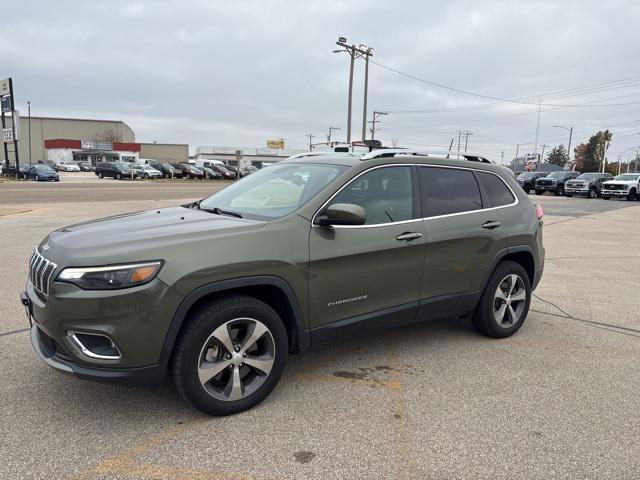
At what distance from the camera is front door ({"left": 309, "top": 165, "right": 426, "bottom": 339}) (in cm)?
345

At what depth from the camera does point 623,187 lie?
30.5 metres

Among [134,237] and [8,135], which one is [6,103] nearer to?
[8,135]

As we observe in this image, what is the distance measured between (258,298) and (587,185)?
112 ft

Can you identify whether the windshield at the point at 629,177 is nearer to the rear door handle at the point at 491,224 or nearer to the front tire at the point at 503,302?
the front tire at the point at 503,302

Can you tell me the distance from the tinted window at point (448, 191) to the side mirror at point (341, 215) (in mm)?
893

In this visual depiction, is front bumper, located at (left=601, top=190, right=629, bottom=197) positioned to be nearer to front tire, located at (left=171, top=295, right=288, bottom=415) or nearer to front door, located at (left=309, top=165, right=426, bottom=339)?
front door, located at (left=309, top=165, right=426, bottom=339)

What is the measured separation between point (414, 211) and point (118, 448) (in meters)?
2.63

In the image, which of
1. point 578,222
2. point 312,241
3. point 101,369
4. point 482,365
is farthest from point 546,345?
point 578,222

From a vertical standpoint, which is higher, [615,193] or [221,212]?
[221,212]

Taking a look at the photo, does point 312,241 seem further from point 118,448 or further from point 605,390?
point 605,390

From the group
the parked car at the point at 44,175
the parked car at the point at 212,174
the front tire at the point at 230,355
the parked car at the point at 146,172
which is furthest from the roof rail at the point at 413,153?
the parked car at the point at 212,174

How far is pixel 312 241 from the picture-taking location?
339 centimetres

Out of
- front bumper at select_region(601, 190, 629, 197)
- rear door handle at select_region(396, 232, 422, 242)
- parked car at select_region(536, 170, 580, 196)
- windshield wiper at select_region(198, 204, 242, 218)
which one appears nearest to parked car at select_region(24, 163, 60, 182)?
parked car at select_region(536, 170, 580, 196)

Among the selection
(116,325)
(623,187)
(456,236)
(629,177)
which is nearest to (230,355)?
(116,325)
